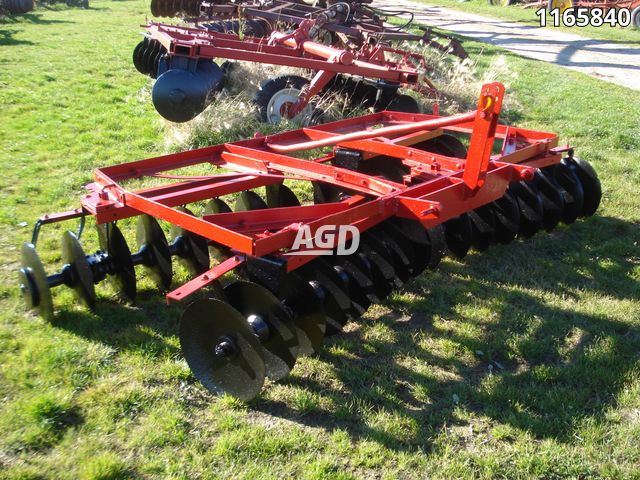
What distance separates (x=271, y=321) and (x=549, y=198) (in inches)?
94.3

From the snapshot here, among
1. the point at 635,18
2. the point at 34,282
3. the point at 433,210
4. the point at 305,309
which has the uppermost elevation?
the point at 635,18

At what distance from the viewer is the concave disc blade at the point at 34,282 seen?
10.9 feet

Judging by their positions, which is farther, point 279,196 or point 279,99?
point 279,99

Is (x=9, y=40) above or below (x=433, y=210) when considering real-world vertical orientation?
below

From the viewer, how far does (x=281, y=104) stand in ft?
21.8

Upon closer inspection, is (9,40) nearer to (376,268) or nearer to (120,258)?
(120,258)

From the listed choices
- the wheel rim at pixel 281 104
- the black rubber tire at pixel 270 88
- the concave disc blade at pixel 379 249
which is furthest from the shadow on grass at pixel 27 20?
the concave disc blade at pixel 379 249

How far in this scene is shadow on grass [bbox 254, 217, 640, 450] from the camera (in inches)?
110

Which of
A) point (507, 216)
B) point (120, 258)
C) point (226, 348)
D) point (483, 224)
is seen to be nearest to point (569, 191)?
point (507, 216)

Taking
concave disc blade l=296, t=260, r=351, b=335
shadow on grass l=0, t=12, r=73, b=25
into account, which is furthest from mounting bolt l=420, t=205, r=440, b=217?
shadow on grass l=0, t=12, r=73, b=25

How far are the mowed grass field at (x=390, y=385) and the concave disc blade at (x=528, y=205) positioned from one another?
22 cm

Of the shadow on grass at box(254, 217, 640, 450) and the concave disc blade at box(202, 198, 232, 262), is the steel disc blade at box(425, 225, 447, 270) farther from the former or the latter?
the concave disc blade at box(202, 198, 232, 262)

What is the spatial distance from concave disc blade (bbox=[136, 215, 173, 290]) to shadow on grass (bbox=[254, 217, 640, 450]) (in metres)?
1.12

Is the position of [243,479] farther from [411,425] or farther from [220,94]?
[220,94]
